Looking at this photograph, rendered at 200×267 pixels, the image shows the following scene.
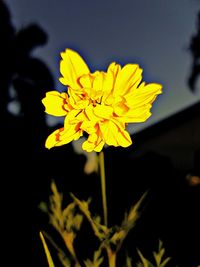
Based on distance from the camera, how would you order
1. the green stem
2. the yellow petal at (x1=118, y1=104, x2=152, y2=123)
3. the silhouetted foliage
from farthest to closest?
the silhouetted foliage
the green stem
the yellow petal at (x1=118, y1=104, x2=152, y2=123)

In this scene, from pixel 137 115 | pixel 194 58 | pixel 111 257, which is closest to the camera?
pixel 137 115

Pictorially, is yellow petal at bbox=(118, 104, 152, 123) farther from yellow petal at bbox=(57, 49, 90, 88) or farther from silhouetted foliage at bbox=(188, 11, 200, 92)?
silhouetted foliage at bbox=(188, 11, 200, 92)

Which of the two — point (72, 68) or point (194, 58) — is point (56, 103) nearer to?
point (72, 68)

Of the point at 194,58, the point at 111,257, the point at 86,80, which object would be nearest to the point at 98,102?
the point at 86,80

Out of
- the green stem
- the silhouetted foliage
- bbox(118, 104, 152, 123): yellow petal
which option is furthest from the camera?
the silhouetted foliage

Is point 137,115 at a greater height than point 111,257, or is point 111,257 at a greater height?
point 137,115

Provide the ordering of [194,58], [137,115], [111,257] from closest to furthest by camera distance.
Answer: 1. [137,115]
2. [111,257]
3. [194,58]

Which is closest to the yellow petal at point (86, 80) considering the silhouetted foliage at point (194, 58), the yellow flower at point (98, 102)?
the yellow flower at point (98, 102)

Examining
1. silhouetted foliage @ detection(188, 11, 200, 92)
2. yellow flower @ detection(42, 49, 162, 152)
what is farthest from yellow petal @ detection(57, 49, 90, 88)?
silhouetted foliage @ detection(188, 11, 200, 92)

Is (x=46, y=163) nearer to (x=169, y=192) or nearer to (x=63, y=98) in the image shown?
(x=169, y=192)

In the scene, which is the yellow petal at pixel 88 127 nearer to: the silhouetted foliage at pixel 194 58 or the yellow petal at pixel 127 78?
the yellow petal at pixel 127 78
